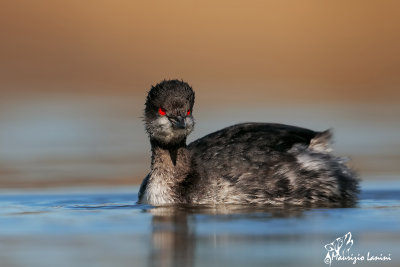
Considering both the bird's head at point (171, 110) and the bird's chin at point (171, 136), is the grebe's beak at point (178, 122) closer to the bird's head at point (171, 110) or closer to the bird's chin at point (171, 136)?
the bird's head at point (171, 110)

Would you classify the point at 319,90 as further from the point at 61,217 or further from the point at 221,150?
the point at 61,217

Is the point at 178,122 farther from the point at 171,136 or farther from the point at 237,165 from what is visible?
the point at 237,165

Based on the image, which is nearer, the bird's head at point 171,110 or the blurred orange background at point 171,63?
the bird's head at point 171,110

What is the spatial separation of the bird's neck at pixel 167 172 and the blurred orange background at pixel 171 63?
3760mm

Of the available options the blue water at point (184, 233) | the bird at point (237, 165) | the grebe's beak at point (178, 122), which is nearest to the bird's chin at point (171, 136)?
the bird at point (237, 165)

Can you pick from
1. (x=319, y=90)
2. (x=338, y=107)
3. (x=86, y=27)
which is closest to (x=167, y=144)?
(x=338, y=107)

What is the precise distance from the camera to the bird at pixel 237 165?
11734mm

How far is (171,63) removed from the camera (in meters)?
26.1

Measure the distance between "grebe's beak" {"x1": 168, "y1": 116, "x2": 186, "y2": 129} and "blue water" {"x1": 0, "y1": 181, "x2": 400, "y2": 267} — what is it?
88cm

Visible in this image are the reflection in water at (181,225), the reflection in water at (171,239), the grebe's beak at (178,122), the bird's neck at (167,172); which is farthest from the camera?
the bird's neck at (167,172)

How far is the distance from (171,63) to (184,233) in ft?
55.5

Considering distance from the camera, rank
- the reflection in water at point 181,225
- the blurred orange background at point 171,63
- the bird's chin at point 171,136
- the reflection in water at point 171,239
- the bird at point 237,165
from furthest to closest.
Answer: the blurred orange background at point 171,63 → the bird's chin at point 171,136 → the bird at point 237,165 → the reflection in water at point 181,225 → the reflection in water at point 171,239

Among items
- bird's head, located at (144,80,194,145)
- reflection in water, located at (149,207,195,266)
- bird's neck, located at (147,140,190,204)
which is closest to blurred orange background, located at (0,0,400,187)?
bird's neck, located at (147,140,190,204)

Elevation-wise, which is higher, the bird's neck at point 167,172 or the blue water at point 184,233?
the bird's neck at point 167,172
